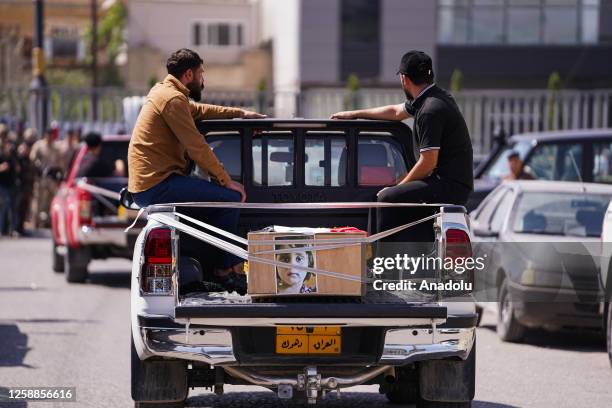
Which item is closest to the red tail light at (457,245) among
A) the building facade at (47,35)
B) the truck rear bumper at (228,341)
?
the truck rear bumper at (228,341)

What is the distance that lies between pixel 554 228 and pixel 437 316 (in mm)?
5798

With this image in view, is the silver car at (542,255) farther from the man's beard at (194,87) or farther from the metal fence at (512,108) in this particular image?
the metal fence at (512,108)

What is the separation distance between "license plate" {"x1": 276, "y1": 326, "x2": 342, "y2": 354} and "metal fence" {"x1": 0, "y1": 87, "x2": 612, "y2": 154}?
24501 millimetres

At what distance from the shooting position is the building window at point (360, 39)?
52.0 m

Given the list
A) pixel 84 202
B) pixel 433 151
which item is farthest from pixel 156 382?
pixel 84 202

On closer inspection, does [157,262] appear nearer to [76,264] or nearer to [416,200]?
[416,200]

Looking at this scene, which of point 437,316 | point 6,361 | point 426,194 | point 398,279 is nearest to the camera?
point 437,316

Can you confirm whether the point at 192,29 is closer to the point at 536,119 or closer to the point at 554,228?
the point at 536,119

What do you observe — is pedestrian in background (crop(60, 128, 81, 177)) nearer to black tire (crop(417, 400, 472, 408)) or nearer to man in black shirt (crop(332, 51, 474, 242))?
man in black shirt (crop(332, 51, 474, 242))

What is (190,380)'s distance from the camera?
8117 millimetres

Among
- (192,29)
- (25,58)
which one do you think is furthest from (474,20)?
(25,58)

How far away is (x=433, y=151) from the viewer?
338 inches

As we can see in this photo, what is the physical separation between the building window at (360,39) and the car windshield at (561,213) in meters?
38.9

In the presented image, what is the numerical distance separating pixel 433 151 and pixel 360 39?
44.1m
